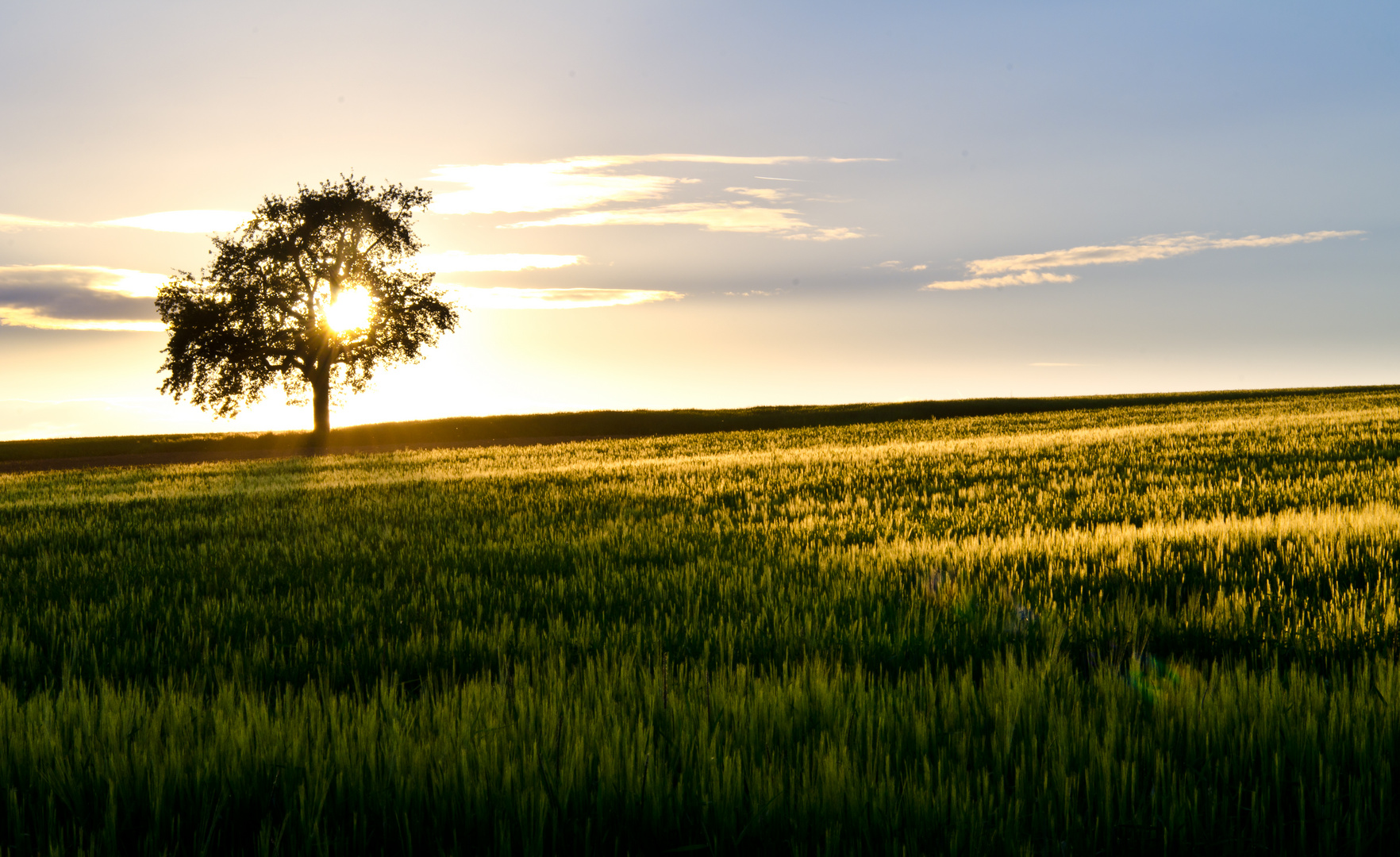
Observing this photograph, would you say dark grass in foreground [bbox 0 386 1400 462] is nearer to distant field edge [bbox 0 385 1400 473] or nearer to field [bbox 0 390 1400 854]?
distant field edge [bbox 0 385 1400 473]

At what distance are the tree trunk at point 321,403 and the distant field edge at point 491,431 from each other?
0.80m

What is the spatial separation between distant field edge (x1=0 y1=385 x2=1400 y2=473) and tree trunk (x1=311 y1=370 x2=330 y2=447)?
0.80 meters

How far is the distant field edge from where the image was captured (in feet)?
125

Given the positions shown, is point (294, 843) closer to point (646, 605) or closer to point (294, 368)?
point (646, 605)

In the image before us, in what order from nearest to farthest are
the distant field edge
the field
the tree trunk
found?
the field, the distant field edge, the tree trunk

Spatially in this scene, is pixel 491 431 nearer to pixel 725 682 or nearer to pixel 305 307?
pixel 305 307

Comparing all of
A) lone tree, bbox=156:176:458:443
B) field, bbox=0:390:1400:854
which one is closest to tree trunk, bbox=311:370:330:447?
lone tree, bbox=156:176:458:443

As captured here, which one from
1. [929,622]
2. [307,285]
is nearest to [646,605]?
[929,622]

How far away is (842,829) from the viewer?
2.08 m

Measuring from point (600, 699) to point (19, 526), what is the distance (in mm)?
12446

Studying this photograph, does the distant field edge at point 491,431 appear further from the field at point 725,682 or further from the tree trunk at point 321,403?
the field at point 725,682

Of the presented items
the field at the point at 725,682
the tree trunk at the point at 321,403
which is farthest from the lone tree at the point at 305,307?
the field at the point at 725,682

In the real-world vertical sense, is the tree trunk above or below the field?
above

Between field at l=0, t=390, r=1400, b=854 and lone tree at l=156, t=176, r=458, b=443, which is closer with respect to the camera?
field at l=0, t=390, r=1400, b=854
